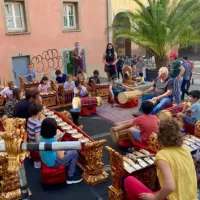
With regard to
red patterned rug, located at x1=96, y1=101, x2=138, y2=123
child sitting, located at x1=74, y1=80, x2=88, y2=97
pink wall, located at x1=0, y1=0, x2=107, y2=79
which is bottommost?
red patterned rug, located at x1=96, y1=101, x2=138, y2=123

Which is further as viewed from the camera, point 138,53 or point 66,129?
point 138,53

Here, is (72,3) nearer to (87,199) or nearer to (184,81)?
(184,81)

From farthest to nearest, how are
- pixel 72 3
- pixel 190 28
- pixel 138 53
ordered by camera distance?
1. pixel 138 53
2. pixel 72 3
3. pixel 190 28

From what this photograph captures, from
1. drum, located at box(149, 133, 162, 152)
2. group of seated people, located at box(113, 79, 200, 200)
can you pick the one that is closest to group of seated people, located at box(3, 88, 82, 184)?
drum, located at box(149, 133, 162, 152)

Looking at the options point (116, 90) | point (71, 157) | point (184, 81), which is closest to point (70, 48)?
point (116, 90)

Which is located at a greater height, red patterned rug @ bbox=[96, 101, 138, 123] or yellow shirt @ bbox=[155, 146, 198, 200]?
yellow shirt @ bbox=[155, 146, 198, 200]

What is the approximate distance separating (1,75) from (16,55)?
118 cm

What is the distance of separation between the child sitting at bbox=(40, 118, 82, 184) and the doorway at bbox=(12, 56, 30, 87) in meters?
9.11

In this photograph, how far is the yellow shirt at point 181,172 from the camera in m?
2.43

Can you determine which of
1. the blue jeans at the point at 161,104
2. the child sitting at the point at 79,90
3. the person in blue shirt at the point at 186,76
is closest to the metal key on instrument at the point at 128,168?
the blue jeans at the point at 161,104

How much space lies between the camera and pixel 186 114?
18.2 ft

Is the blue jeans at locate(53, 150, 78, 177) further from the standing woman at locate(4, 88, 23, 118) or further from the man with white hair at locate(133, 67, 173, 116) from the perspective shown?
the man with white hair at locate(133, 67, 173, 116)

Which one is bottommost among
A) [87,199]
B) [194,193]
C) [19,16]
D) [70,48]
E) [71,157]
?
[87,199]

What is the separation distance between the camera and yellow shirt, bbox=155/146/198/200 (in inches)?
95.5
